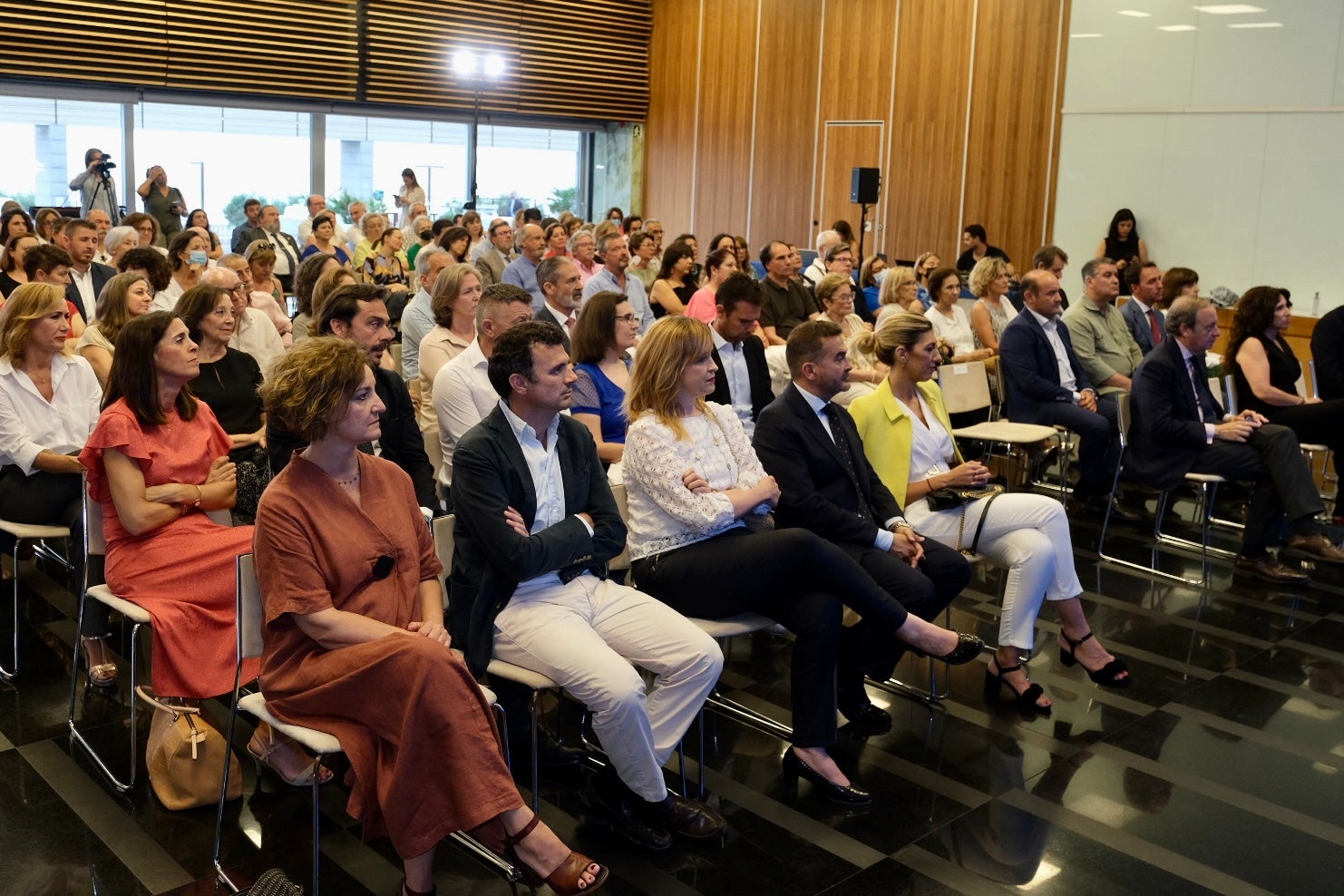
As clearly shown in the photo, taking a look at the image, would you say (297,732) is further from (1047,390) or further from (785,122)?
(785,122)

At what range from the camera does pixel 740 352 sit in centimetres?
549

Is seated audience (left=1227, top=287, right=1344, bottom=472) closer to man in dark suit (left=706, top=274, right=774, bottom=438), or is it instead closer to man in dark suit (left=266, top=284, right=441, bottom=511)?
man in dark suit (left=706, top=274, right=774, bottom=438)

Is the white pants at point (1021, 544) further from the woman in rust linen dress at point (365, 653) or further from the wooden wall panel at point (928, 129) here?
the wooden wall panel at point (928, 129)

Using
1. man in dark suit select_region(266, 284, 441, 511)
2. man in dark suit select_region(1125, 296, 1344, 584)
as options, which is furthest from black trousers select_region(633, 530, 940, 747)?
man in dark suit select_region(1125, 296, 1344, 584)

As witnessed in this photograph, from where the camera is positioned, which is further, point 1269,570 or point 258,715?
point 1269,570

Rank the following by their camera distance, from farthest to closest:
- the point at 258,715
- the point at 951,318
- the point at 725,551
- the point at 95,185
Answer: the point at 95,185 → the point at 951,318 → the point at 725,551 → the point at 258,715

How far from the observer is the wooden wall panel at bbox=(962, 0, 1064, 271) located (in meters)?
13.1

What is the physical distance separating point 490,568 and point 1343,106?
34.7 feet

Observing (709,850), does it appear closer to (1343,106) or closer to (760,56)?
(1343,106)

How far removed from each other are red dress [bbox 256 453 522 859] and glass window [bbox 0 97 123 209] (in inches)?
423

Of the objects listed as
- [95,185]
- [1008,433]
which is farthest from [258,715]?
[95,185]

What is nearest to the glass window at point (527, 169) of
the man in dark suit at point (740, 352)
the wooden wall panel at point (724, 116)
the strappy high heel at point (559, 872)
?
the wooden wall panel at point (724, 116)

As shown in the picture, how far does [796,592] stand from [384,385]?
157 centimetres

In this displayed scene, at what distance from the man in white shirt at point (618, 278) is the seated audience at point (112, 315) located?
10.6 feet
